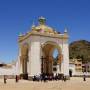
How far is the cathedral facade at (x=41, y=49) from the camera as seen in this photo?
37.7 m

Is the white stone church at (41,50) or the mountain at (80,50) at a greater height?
the mountain at (80,50)

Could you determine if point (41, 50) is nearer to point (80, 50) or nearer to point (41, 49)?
point (41, 49)

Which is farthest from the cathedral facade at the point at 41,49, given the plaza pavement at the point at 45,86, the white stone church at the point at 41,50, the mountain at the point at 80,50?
the mountain at the point at 80,50

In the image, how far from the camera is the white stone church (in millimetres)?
37656

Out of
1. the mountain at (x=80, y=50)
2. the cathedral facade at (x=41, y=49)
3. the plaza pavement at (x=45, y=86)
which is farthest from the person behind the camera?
the mountain at (x=80, y=50)

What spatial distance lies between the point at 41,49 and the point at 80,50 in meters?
60.9

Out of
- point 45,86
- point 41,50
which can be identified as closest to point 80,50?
point 41,50

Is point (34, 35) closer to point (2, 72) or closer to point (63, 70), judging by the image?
point (63, 70)

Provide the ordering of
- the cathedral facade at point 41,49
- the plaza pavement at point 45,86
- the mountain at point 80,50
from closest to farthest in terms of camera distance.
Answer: the plaza pavement at point 45,86 → the cathedral facade at point 41,49 → the mountain at point 80,50

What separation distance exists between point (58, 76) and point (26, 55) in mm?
6235

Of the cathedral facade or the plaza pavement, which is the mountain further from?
the plaza pavement

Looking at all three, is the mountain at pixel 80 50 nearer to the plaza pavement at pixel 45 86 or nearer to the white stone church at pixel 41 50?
the white stone church at pixel 41 50

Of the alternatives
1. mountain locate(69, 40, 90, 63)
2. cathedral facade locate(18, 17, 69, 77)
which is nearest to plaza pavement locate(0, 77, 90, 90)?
cathedral facade locate(18, 17, 69, 77)

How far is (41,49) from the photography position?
38.5 m
